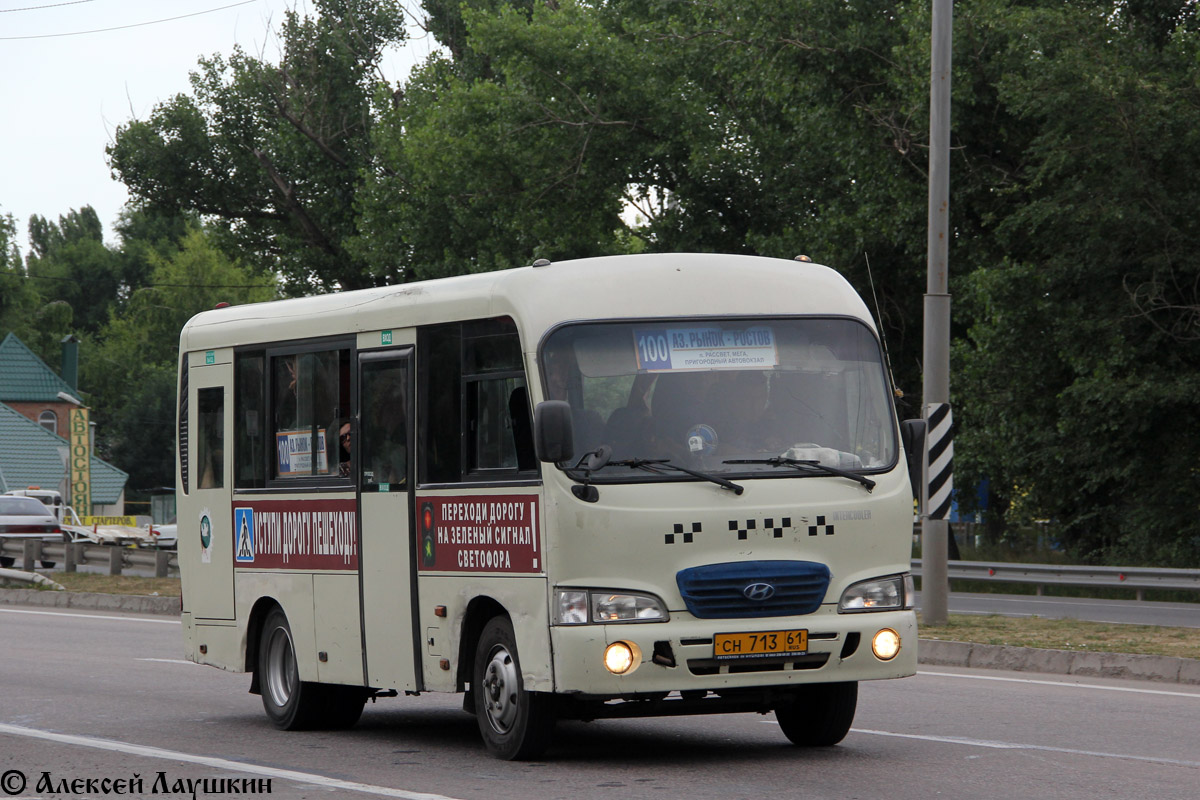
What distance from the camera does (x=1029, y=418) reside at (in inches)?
1146

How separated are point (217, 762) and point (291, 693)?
2.02 meters

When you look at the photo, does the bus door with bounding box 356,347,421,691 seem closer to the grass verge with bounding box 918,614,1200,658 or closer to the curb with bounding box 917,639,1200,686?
the curb with bounding box 917,639,1200,686

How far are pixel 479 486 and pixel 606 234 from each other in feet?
93.0

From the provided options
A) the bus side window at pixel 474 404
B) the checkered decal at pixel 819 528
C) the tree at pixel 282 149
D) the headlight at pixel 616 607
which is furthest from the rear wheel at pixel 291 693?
the tree at pixel 282 149

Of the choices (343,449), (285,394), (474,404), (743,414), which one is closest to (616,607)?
(743,414)

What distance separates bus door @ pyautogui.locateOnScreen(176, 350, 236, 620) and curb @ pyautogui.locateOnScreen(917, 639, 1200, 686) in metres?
6.47

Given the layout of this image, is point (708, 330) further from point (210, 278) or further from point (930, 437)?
point (210, 278)

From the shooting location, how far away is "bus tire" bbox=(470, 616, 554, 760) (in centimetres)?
906

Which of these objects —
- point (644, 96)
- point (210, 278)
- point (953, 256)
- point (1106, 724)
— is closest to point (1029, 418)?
point (953, 256)

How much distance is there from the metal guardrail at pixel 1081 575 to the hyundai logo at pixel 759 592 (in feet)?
49.9

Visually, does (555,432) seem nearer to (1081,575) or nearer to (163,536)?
(1081,575)

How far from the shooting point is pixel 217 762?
31.0 ft

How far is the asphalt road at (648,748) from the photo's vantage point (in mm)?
8289

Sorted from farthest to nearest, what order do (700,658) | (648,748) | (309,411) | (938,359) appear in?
(938,359), (309,411), (648,748), (700,658)
